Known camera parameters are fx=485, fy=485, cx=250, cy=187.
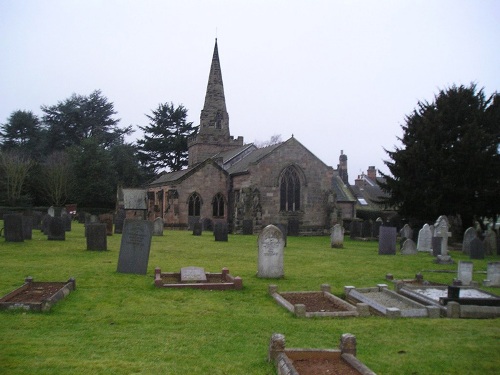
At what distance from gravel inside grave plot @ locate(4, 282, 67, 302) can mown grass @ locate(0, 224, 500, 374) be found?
0.41 metres

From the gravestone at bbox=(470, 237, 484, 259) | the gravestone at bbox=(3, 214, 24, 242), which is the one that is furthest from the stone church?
the gravestone at bbox=(3, 214, 24, 242)

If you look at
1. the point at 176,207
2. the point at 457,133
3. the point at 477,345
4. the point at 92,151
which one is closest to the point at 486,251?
the point at 457,133

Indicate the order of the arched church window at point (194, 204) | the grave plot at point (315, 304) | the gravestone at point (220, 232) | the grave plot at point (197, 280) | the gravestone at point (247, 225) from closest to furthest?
the grave plot at point (315, 304) < the grave plot at point (197, 280) < the gravestone at point (220, 232) < the gravestone at point (247, 225) < the arched church window at point (194, 204)

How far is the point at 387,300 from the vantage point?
32.0ft

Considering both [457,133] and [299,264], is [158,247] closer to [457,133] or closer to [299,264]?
[299,264]

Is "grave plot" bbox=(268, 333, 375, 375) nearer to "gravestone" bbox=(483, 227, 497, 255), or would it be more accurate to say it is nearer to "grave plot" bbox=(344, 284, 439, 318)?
"grave plot" bbox=(344, 284, 439, 318)

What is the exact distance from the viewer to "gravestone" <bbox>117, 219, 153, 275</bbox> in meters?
12.7

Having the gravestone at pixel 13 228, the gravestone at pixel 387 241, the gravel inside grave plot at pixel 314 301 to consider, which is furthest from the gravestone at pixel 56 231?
the gravel inside grave plot at pixel 314 301

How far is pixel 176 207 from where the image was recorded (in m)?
37.1

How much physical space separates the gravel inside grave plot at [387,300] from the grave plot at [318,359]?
12.7 ft

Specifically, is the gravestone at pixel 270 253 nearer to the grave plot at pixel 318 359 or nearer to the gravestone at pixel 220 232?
the grave plot at pixel 318 359

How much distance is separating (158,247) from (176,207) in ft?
54.2

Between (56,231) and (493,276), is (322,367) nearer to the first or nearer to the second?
(493,276)

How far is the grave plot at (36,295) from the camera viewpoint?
324 inches
